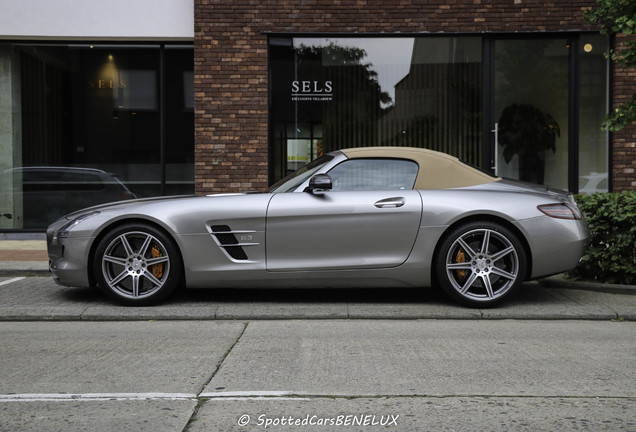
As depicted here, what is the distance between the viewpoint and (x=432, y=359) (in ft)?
15.7

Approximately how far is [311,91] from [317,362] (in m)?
7.80

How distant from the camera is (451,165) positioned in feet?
22.5

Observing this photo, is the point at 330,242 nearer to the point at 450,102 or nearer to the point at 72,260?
the point at 72,260

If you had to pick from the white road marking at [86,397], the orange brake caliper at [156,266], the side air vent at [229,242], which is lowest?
the white road marking at [86,397]

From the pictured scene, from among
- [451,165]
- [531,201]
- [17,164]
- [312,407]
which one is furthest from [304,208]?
[17,164]

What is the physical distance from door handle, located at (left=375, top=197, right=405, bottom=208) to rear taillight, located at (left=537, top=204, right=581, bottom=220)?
4.13ft

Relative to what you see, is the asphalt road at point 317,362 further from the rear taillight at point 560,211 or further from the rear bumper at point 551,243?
the rear taillight at point 560,211

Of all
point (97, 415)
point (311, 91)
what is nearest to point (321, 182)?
point (97, 415)

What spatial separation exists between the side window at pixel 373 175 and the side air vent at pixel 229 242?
1.05 metres

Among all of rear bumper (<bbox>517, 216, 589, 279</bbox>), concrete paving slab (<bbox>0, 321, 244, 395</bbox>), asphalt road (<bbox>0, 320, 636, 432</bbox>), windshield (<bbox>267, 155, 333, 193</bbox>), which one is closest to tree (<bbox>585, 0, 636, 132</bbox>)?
rear bumper (<bbox>517, 216, 589, 279</bbox>)

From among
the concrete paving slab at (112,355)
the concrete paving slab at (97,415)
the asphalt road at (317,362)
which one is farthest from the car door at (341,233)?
the concrete paving slab at (97,415)

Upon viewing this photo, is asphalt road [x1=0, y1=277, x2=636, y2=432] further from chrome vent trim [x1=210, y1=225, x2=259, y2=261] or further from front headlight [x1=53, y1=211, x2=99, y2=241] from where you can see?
front headlight [x1=53, y1=211, x2=99, y2=241]

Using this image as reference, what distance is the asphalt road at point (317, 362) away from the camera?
11.9 feet

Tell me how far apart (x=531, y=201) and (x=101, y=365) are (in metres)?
4.02
